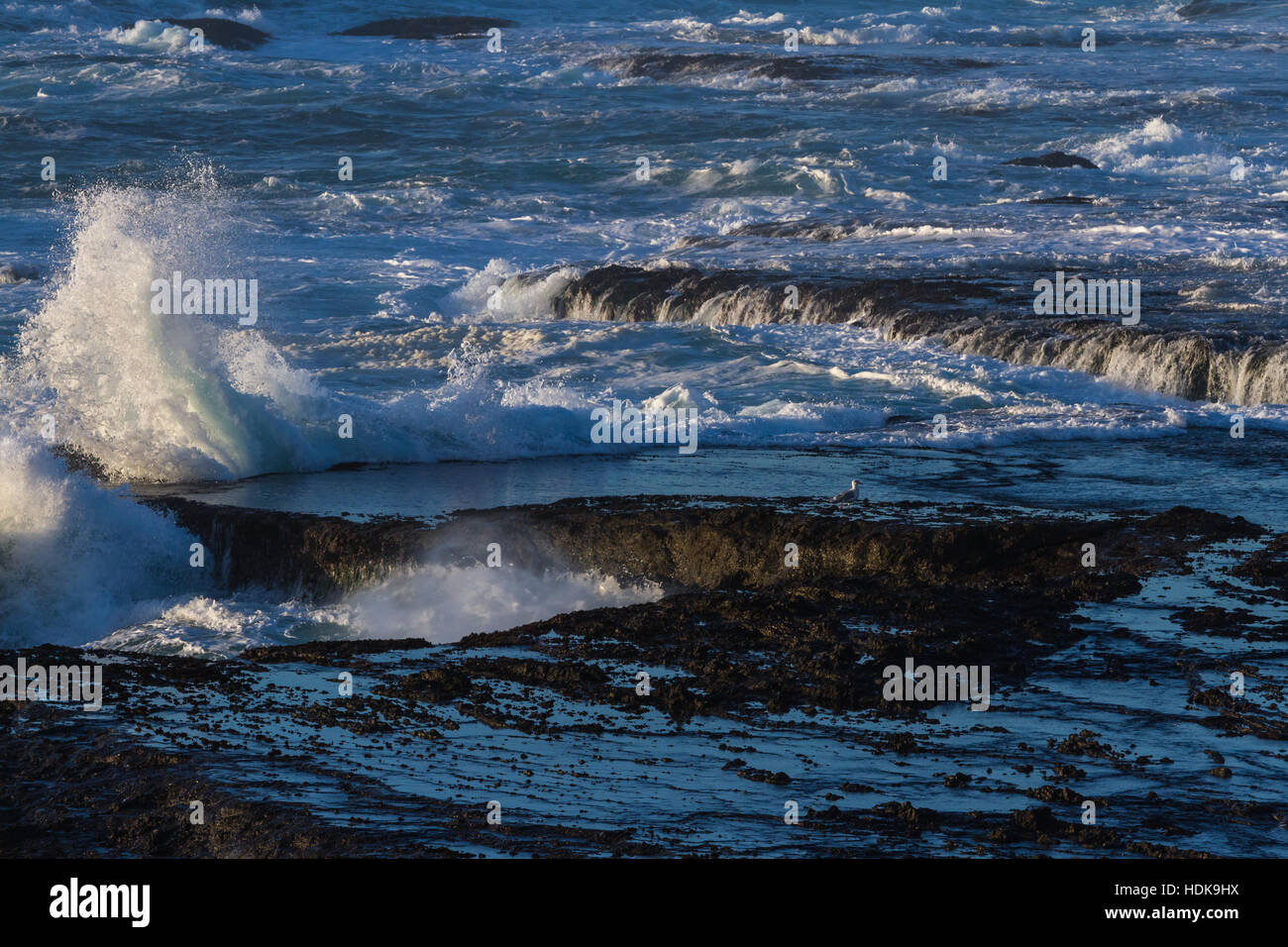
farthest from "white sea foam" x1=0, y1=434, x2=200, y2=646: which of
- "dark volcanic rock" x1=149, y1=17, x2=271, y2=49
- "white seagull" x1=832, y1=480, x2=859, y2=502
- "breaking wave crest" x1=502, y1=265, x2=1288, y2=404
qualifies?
"dark volcanic rock" x1=149, y1=17, x2=271, y2=49

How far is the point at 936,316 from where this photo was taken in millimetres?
22359

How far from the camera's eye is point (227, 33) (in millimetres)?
59875

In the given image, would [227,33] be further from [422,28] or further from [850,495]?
[850,495]

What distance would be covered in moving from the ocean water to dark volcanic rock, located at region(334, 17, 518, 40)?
5542mm

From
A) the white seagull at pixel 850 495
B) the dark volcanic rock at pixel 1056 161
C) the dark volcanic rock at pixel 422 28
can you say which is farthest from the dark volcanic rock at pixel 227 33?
the white seagull at pixel 850 495

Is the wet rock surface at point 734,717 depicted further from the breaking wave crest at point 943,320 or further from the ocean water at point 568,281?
the breaking wave crest at point 943,320

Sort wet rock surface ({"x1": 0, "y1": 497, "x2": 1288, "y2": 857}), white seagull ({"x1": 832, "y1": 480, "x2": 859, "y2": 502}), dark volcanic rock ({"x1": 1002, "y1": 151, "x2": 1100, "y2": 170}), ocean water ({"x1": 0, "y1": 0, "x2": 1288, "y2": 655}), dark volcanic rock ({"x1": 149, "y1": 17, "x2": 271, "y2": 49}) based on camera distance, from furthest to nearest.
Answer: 1. dark volcanic rock ({"x1": 149, "y1": 17, "x2": 271, "y2": 49})
2. dark volcanic rock ({"x1": 1002, "y1": 151, "x2": 1100, "y2": 170})
3. ocean water ({"x1": 0, "y1": 0, "x2": 1288, "y2": 655})
4. white seagull ({"x1": 832, "y1": 480, "x2": 859, "y2": 502})
5. wet rock surface ({"x1": 0, "y1": 497, "x2": 1288, "y2": 857})

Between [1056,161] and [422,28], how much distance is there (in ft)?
113

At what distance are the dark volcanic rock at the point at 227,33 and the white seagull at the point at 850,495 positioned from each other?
50.6 m

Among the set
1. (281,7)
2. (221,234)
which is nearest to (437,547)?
(221,234)

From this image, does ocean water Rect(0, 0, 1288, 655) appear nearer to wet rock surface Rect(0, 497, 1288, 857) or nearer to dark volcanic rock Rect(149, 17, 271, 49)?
wet rock surface Rect(0, 497, 1288, 857)

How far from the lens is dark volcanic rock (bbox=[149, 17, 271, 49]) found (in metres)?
59.2

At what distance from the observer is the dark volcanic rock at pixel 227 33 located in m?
59.2

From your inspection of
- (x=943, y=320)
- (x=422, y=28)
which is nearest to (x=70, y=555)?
(x=943, y=320)
